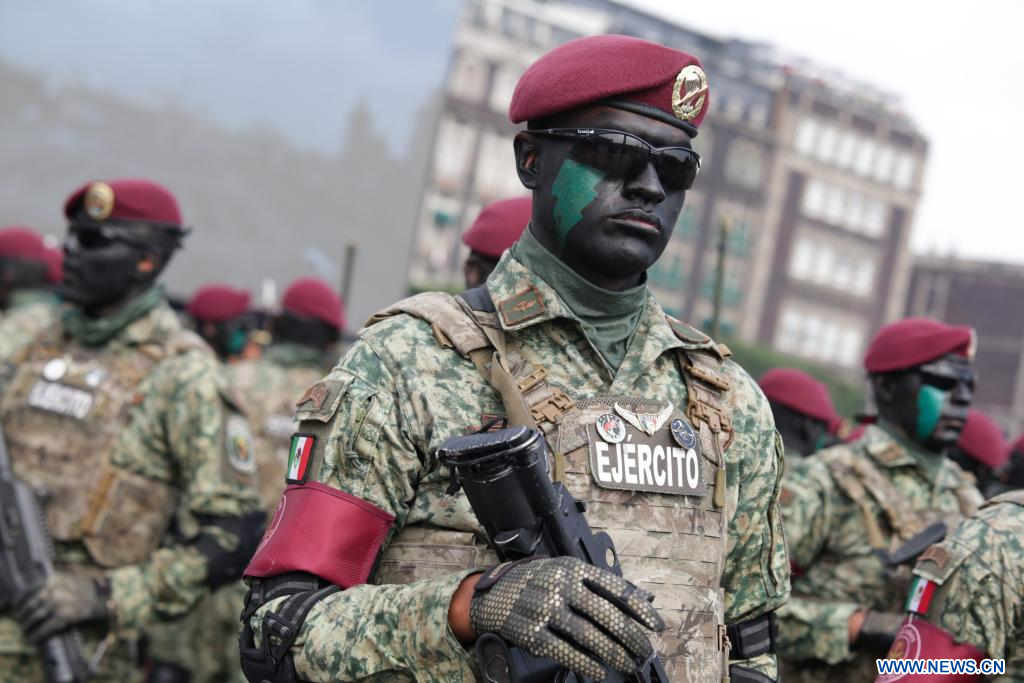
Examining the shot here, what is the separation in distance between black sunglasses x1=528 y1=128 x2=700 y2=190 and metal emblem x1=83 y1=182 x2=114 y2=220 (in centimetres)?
326

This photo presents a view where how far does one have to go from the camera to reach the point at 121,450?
527 cm

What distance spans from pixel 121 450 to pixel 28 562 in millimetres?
590

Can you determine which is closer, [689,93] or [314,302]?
[689,93]

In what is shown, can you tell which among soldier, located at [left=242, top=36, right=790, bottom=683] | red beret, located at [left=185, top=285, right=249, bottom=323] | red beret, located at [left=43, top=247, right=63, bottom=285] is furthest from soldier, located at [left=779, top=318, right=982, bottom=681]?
red beret, located at [left=43, top=247, right=63, bottom=285]

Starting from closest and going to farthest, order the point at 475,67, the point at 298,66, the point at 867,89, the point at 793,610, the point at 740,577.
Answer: the point at 740,577 → the point at 793,610 → the point at 298,66 → the point at 475,67 → the point at 867,89

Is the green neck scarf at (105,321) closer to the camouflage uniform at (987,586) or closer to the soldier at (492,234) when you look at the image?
the soldier at (492,234)

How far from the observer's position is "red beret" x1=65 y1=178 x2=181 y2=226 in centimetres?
550

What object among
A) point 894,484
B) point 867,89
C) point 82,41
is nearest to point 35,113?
point 82,41

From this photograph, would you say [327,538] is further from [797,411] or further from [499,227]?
[797,411]

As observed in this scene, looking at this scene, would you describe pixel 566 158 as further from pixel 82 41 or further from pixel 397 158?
pixel 397 158

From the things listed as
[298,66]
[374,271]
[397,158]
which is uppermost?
[298,66]

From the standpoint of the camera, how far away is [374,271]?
160 ft

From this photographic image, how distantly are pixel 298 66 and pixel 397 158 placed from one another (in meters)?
11.4

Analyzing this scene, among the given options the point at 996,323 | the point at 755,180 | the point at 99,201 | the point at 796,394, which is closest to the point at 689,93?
the point at 99,201
